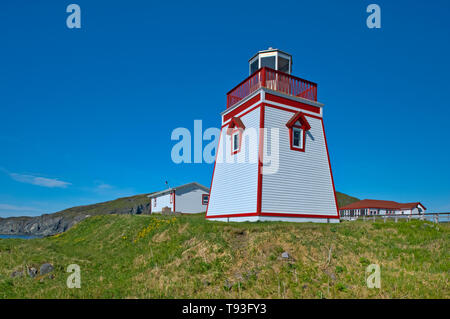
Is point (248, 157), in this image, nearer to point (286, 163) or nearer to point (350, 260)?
point (286, 163)

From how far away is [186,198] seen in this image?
40531 millimetres

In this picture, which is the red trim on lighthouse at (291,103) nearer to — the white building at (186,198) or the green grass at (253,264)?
the green grass at (253,264)

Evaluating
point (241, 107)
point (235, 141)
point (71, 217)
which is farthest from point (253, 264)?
point (71, 217)

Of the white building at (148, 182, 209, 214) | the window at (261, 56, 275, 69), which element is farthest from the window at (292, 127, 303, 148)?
the white building at (148, 182, 209, 214)

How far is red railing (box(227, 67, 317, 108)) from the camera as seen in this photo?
18839 millimetres

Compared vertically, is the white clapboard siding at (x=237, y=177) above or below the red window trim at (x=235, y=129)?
below

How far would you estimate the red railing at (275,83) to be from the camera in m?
18.8

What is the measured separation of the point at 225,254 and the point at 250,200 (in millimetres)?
5926

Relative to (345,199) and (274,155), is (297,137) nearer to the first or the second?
(274,155)

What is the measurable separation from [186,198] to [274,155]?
2512cm

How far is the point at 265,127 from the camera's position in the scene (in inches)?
698

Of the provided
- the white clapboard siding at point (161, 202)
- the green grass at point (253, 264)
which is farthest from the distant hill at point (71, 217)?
the green grass at point (253, 264)

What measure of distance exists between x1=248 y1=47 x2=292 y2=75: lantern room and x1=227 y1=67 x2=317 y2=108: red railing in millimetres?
1607
